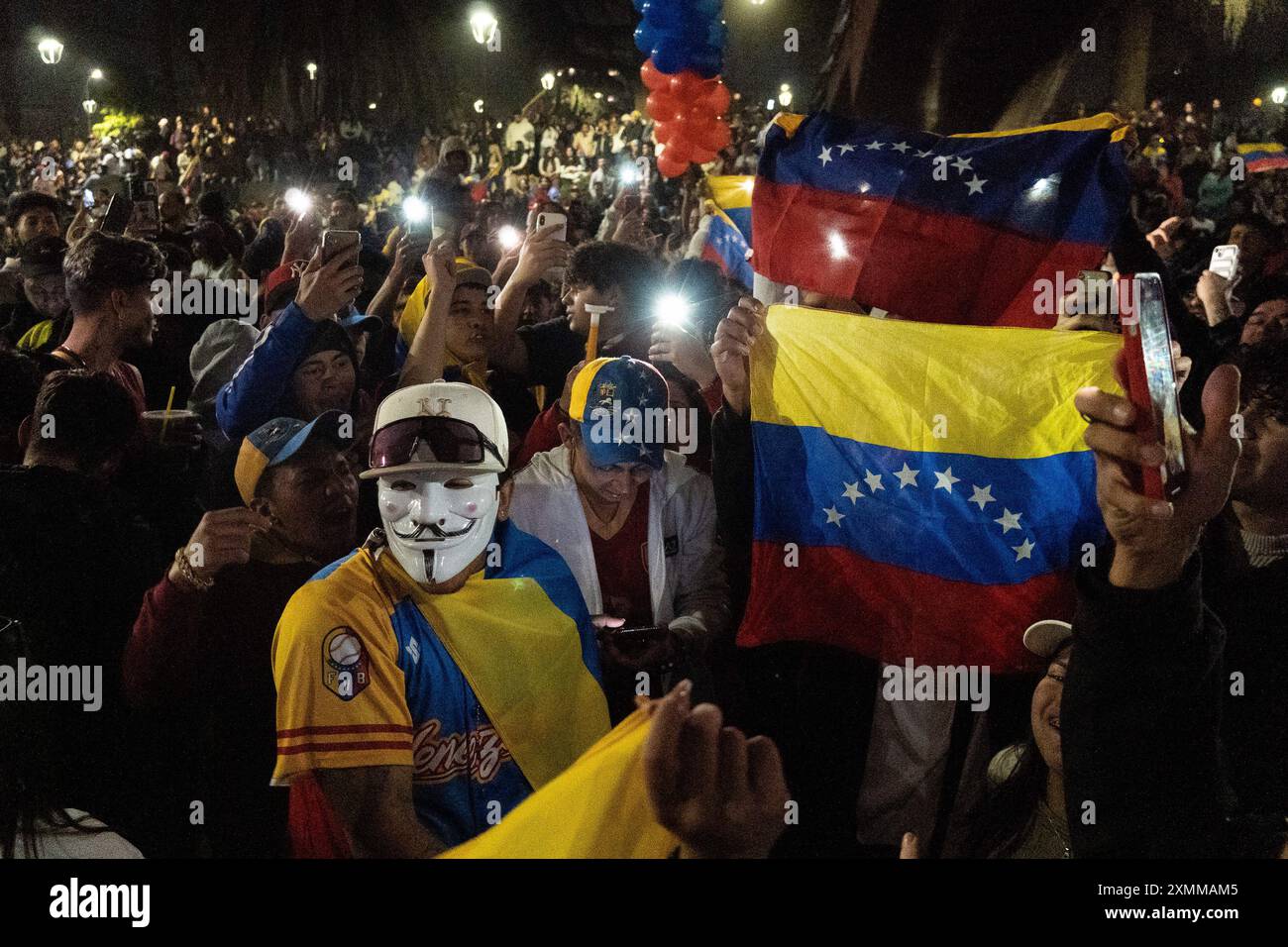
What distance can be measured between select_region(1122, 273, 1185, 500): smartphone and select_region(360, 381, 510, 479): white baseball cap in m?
1.45

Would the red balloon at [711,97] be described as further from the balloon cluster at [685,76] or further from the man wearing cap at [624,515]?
the man wearing cap at [624,515]

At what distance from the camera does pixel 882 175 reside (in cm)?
429

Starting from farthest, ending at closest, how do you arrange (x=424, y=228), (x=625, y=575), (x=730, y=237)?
(x=424, y=228) < (x=730, y=237) < (x=625, y=575)

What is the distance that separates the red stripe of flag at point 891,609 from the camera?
11.6 feet

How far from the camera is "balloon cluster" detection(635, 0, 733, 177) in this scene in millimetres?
7965

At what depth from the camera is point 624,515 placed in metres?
3.61

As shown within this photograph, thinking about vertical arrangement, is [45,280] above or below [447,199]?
below

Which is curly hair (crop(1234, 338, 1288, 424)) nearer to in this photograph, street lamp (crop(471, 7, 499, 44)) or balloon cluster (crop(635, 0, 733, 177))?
balloon cluster (crop(635, 0, 733, 177))

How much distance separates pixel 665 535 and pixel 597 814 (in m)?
1.65

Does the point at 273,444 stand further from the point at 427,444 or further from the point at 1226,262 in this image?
the point at 1226,262

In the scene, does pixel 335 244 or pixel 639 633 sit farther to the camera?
pixel 335 244

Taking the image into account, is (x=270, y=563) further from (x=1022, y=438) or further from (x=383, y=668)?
(x=1022, y=438)

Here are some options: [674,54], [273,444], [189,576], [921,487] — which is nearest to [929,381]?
[921,487]

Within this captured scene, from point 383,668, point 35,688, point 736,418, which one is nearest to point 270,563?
point 35,688
